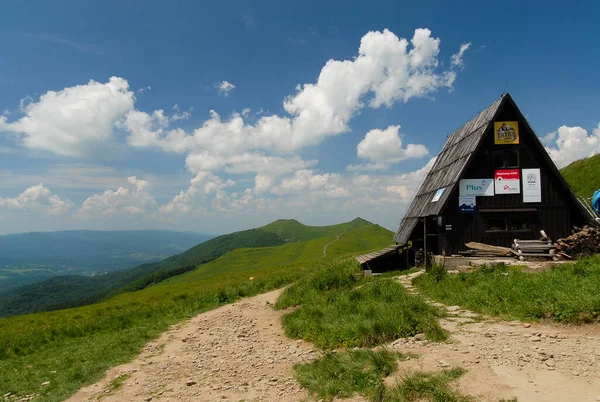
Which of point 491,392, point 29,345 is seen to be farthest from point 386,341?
point 29,345

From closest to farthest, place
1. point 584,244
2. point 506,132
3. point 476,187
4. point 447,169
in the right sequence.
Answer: point 584,244, point 476,187, point 506,132, point 447,169

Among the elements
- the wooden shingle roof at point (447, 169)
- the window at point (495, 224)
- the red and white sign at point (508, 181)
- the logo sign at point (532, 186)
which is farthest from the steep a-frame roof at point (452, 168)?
the window at point (495, 224)

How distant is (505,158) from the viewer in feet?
80.6

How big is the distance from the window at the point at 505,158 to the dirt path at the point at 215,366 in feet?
56.8

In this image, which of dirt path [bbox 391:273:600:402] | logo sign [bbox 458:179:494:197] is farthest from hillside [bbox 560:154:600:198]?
dirt path [bbox 391:273:600:402]

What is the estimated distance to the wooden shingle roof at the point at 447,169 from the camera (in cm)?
2414

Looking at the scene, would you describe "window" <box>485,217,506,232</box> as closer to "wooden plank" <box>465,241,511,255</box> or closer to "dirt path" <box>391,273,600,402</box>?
"wooden plank" <box>465,241,511,255</box>

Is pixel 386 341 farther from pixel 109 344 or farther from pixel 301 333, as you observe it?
pixel 109 344

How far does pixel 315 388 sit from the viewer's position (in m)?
9.21

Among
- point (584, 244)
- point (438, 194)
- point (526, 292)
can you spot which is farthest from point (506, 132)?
point (526, 292)

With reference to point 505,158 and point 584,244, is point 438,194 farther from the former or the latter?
point 584,244

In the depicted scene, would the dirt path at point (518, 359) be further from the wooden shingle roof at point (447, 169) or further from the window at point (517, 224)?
the window at point (517, 224)

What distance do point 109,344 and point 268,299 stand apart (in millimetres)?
9733

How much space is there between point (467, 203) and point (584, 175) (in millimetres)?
31598
